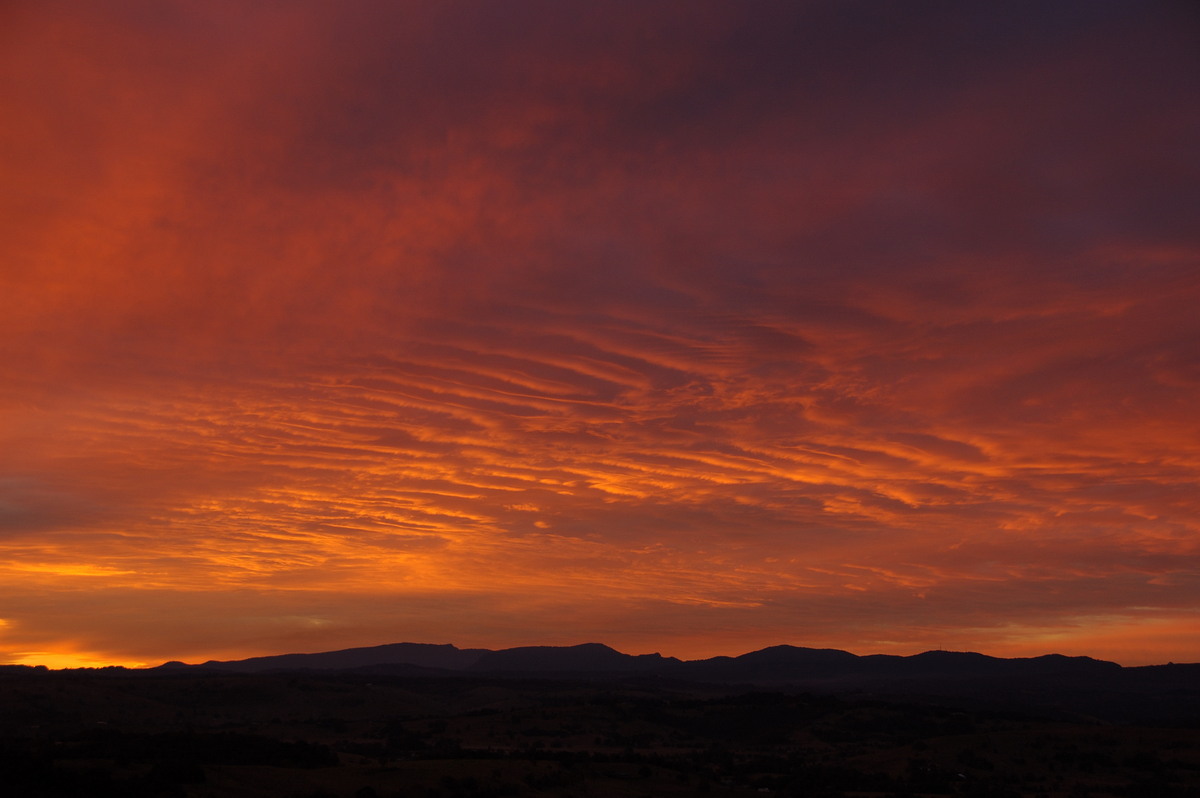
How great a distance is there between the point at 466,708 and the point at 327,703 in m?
21.2

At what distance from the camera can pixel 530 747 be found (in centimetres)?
6331

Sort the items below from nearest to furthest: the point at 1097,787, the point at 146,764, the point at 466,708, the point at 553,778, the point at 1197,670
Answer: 1. the point at 146,764
2. the point at 553,778
3. the point at 1097,787
4. the point at 466,708
5. the point at 1197,670

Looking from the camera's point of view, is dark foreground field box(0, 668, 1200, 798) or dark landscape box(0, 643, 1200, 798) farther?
dark landscape box(0, 643, 1200, 798)

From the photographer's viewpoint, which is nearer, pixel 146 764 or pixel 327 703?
pixel 146 764

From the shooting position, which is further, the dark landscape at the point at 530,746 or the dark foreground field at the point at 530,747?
the dark landscape at the point at 530,746

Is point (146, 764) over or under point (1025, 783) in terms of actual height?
over

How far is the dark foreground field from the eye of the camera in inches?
1309

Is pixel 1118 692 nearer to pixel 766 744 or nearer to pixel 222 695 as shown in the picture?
pixel 766 744

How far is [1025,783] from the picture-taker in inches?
1962

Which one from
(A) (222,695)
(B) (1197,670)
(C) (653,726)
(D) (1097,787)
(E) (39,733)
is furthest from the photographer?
(B) (1197,670)

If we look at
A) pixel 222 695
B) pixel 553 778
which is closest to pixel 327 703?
pixel 222 695

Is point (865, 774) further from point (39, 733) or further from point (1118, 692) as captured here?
point (1118, 692)

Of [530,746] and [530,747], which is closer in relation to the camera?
[530,747]

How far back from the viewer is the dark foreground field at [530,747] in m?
33.2
